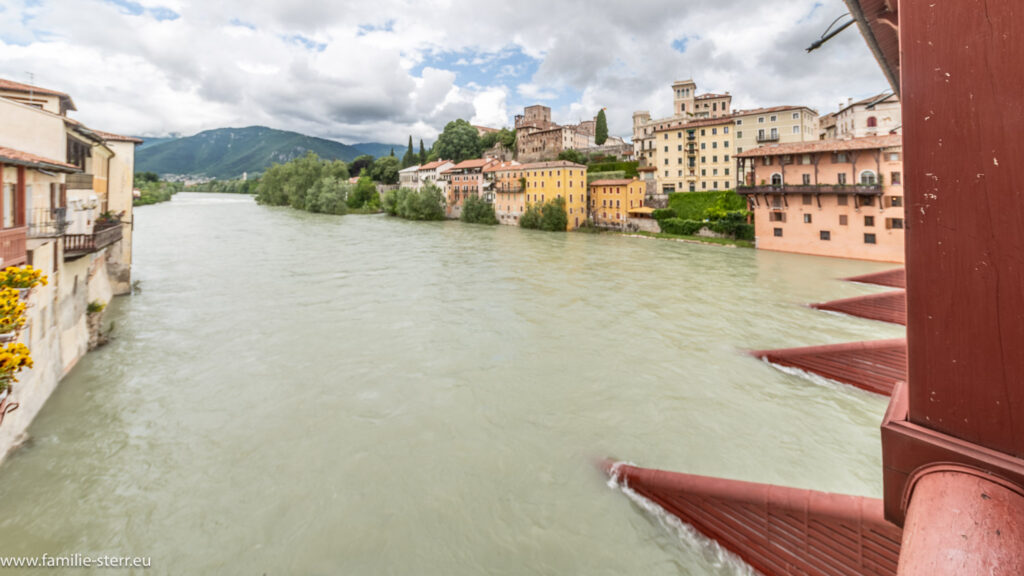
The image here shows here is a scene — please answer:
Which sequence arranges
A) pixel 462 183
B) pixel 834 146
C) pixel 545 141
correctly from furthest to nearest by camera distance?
pixel 545 141, pixel 462 183, pixel 834 146

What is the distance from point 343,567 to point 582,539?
2.70 meters

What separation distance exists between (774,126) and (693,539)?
174 feet

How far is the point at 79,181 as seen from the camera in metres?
13.8

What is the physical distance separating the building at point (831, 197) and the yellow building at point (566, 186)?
761 inches

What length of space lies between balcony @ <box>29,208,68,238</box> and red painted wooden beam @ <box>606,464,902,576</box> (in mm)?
11313

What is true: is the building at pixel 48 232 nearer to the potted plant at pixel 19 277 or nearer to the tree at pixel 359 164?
the potted plant at pixel 19 277

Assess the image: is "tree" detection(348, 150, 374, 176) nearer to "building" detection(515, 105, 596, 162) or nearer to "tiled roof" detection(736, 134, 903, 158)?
"building" detection(515, 105, 596, 162)

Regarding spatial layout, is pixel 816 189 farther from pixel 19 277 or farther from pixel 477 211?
pixel 477 211

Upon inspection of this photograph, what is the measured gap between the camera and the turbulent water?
540cm

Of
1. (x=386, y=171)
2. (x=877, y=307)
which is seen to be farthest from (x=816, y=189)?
(x=386, y=171)

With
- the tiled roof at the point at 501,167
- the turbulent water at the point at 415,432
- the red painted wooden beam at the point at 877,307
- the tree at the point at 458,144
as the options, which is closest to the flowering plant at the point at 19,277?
the turbulent water at the point at 415,432

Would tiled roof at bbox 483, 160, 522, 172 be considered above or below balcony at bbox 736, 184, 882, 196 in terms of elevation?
above

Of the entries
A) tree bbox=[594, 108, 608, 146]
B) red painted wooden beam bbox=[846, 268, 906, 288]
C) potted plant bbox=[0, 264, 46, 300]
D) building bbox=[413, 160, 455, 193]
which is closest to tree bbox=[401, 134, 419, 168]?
building bbox=[413, 160, 455, 193]

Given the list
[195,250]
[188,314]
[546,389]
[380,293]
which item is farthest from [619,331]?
[195,250]
